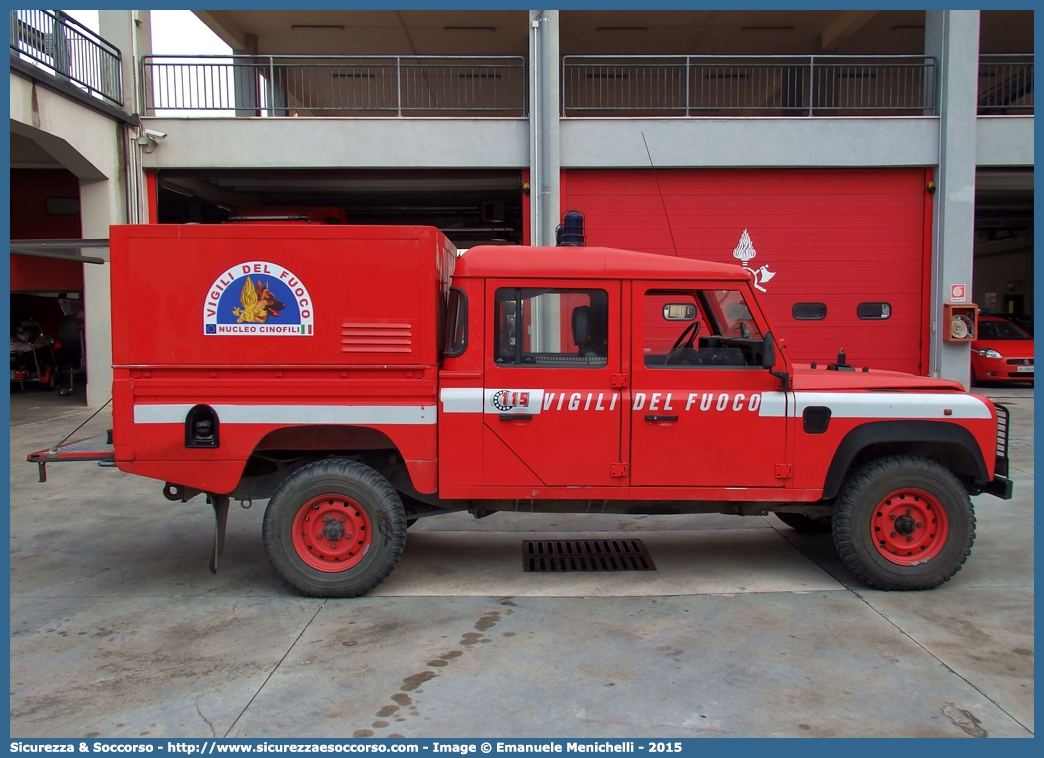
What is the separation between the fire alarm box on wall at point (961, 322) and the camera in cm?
1349

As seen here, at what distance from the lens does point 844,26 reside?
1627 cm

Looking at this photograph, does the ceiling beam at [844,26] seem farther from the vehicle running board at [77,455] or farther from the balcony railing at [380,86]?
the vehicle running board at [77,455]

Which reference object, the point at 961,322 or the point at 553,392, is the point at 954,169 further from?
the point at 553,392

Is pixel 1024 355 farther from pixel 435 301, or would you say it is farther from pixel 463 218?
pixel 435 301

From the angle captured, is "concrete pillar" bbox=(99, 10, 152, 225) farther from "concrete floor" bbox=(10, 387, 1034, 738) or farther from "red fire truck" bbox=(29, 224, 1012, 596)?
"red fire truck" bbox=(29, 224, 1012, 596)

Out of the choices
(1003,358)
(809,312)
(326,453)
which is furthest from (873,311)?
(326,453)

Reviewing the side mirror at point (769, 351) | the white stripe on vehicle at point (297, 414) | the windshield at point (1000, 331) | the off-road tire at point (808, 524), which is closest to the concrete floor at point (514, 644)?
the off-road tire at point (808, 524)

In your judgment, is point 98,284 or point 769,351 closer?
point 769,351

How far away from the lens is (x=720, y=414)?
191 inches

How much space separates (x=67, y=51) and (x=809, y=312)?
13576mm

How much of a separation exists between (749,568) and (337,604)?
2987 millimetres

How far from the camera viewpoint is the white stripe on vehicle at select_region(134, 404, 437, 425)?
15.5 feet

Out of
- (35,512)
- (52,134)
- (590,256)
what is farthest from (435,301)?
(52,134)

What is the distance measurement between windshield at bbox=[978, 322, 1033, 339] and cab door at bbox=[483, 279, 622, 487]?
656 inches
